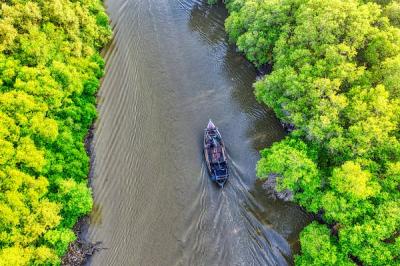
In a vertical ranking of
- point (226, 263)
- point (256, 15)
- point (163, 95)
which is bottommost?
point (226, 263)

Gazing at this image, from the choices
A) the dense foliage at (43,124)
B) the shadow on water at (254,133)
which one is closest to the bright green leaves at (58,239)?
the dense foliage at (43,124)

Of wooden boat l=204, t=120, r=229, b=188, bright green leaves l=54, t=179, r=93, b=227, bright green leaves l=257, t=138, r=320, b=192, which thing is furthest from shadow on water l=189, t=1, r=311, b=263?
bright green leaves l=54, t=179, r=93, b=227

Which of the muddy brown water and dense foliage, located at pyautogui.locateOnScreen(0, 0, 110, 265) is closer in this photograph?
dense foliage, located at pyautogui.locateOnScreen(0, 0, 110, 265)

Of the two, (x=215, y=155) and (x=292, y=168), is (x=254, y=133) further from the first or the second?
(x=292, y=168)

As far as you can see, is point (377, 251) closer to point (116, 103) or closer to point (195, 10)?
point (116, 103)

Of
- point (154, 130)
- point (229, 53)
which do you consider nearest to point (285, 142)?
point (154, 130)

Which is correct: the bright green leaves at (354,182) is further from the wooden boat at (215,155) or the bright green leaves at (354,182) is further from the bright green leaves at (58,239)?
the bright green leaves at (58,239)

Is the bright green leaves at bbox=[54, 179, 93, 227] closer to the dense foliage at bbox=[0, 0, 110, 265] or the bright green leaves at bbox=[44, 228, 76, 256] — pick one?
the dense foliage at bbox=[0, 0, 110, 265]
